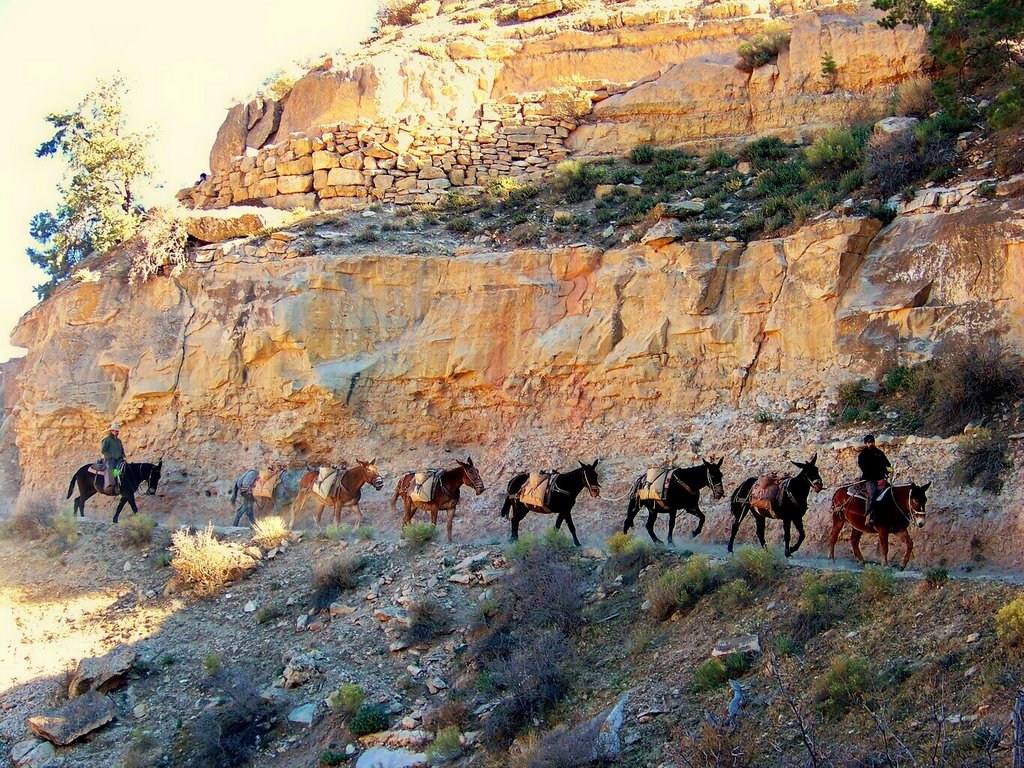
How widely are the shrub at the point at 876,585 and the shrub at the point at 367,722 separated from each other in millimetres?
5765

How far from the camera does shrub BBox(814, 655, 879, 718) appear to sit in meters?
8.70

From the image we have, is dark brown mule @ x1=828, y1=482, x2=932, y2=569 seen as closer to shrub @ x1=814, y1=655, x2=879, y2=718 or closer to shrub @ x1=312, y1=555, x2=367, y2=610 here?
shrub @ x1=814, y1=655, x2=879, y2=718

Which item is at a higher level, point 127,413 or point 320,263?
point 320,263

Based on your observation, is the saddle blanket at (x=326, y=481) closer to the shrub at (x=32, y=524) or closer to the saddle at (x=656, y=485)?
the shrub at (x=32, y=524)

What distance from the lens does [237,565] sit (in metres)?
16.7

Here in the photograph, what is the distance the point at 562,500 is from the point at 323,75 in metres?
16.8

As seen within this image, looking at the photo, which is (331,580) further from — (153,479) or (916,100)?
(916,100)

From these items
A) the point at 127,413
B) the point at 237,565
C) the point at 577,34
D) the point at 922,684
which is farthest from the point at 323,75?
the point at 922,684

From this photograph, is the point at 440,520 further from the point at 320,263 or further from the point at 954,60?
the point at 954,60

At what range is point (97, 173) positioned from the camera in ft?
86.7

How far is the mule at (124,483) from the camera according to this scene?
69.4 feet

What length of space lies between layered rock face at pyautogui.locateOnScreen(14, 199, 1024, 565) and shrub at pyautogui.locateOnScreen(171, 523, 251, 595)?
4.55 meters

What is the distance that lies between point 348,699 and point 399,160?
17.4m

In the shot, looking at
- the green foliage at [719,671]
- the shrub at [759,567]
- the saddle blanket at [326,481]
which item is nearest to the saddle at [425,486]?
the saddle blanket at [326,481]
